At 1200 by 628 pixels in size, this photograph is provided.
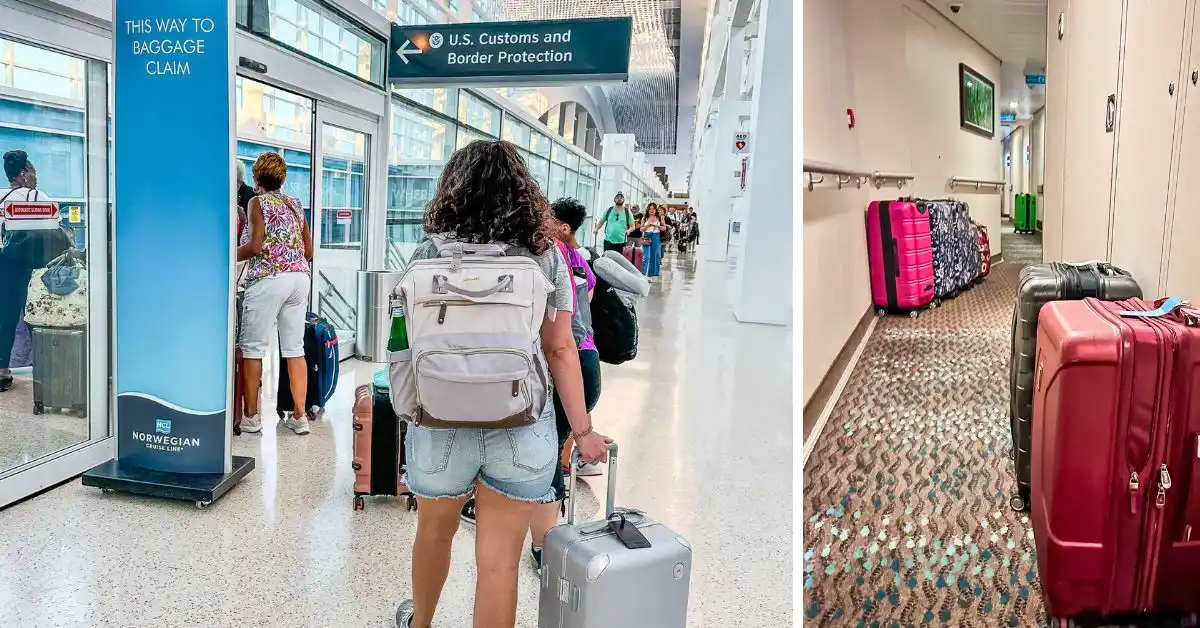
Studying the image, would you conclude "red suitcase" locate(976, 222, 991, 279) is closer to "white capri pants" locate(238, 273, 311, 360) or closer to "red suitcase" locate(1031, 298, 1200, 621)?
"white capri pants" locate(238, 273, 311, 360)

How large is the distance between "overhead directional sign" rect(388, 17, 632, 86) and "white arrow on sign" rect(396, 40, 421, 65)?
0.67 feet

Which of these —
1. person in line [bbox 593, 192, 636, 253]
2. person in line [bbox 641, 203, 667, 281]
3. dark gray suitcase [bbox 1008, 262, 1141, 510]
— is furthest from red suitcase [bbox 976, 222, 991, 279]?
dark gray suitcase [bbox 1008, 262, 1141, 510]

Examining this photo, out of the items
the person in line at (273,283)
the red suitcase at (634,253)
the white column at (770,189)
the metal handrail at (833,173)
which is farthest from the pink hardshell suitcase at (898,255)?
the red suitcase at (634,253)

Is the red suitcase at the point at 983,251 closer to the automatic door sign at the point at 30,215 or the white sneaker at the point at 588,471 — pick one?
the white sneaker at the point at 588,471

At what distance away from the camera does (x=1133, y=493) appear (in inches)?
75.2

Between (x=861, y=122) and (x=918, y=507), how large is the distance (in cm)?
367

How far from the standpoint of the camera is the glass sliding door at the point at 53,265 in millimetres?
3326

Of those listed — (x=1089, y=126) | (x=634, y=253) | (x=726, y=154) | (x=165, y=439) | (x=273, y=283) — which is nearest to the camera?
(x=165, y=439)

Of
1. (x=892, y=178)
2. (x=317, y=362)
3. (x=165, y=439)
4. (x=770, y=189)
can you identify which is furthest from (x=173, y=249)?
(x=770, y=189)

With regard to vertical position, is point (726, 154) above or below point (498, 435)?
above

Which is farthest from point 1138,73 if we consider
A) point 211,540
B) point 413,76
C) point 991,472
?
point 413,76

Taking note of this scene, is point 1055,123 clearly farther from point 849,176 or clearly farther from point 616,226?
point 616,226

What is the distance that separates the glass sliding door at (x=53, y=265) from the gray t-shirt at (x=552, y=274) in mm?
2365

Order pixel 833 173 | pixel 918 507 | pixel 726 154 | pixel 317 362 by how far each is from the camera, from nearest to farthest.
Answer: pixel 918 507 < pixel 317 362 < pixel 833 173 < pixel 726 154
